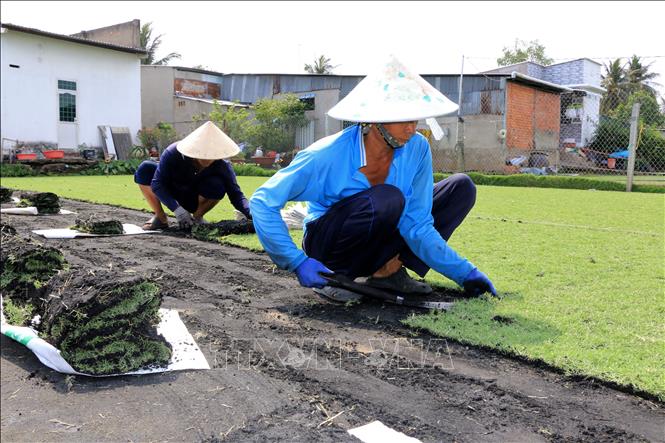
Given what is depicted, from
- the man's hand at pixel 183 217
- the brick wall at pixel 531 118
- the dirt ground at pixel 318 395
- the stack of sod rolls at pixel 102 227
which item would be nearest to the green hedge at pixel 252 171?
the brick wall at pixel 531 118

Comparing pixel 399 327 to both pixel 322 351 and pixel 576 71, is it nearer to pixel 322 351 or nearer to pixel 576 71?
pixel 322 351

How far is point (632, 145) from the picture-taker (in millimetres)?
11047

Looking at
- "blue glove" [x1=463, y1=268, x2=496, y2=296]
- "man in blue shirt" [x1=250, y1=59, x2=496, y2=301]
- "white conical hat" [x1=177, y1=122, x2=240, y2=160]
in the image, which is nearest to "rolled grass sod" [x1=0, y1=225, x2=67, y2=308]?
"man in blue shirt" [x1=250, y1=59, x2=496, y2=301]

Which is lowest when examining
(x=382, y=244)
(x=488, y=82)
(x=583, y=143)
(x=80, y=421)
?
(x=80, y=421)

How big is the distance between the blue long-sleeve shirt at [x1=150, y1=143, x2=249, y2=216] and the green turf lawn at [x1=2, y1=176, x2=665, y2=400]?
71 centimetres

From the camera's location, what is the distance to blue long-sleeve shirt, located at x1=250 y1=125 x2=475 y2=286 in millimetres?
2783

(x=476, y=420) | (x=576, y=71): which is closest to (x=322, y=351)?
(x=476, y=420)

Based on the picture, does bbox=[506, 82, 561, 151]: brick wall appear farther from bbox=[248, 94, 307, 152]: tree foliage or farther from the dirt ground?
the dirt ground

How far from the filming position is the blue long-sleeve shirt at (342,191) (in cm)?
278

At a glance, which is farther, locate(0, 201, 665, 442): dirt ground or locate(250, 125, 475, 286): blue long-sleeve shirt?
locate(250, 125, 475, 286): blue long-sleeve shirt

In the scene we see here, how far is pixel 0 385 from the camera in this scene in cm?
190

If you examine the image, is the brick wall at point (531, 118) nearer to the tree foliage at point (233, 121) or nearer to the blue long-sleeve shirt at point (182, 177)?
the tree foliage at point (233, 121)

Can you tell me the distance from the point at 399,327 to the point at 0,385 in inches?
65.3

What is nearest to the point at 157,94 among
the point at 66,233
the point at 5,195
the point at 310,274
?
the point at 5,195
